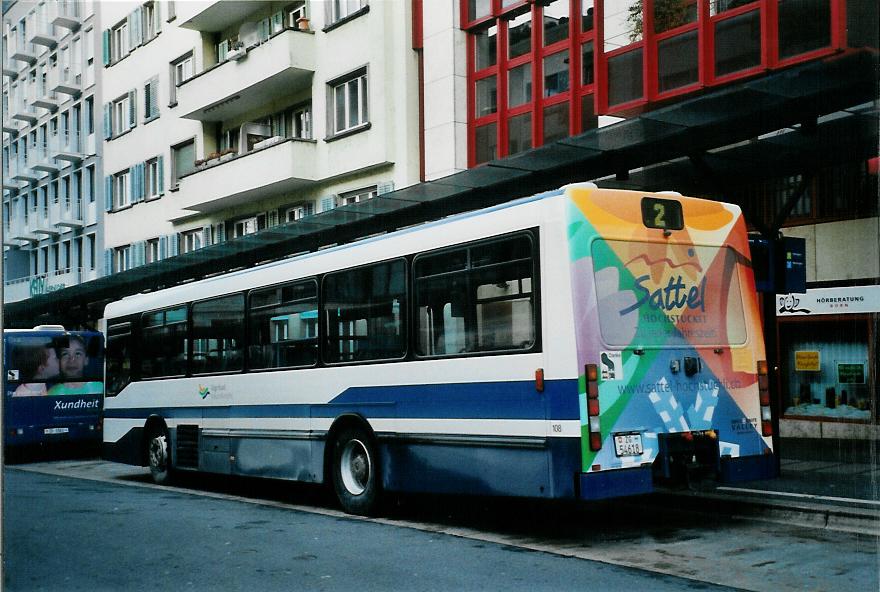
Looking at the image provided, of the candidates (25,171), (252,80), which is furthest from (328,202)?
(25,171)

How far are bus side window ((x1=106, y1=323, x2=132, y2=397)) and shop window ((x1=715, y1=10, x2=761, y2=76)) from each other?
31.1ft

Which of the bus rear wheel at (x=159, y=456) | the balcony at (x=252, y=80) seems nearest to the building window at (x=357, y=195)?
→ the balcony at (x=252, y=80)

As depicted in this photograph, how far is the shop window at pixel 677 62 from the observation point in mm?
16516

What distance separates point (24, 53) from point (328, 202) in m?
32.6

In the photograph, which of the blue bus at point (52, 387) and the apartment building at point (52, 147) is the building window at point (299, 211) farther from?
the apartment building at point (52, 147)

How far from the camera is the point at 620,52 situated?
17.7 m

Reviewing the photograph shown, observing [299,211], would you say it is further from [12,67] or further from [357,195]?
[12,67]

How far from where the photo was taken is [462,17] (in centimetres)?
2392

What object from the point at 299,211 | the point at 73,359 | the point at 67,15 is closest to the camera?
the point at 73,359

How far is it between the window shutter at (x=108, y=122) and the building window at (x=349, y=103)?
16.8 metres

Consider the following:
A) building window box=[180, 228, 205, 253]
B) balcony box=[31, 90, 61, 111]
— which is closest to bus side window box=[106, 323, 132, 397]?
building window box=[180, 228, 205, 253]

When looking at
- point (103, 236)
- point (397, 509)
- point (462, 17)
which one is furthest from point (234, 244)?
point (103, 236)

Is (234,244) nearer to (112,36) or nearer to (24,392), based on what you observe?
(24,392)

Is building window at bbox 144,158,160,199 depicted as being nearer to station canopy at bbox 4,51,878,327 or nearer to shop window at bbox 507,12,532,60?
station canopy at bbox 4,51,878,327
